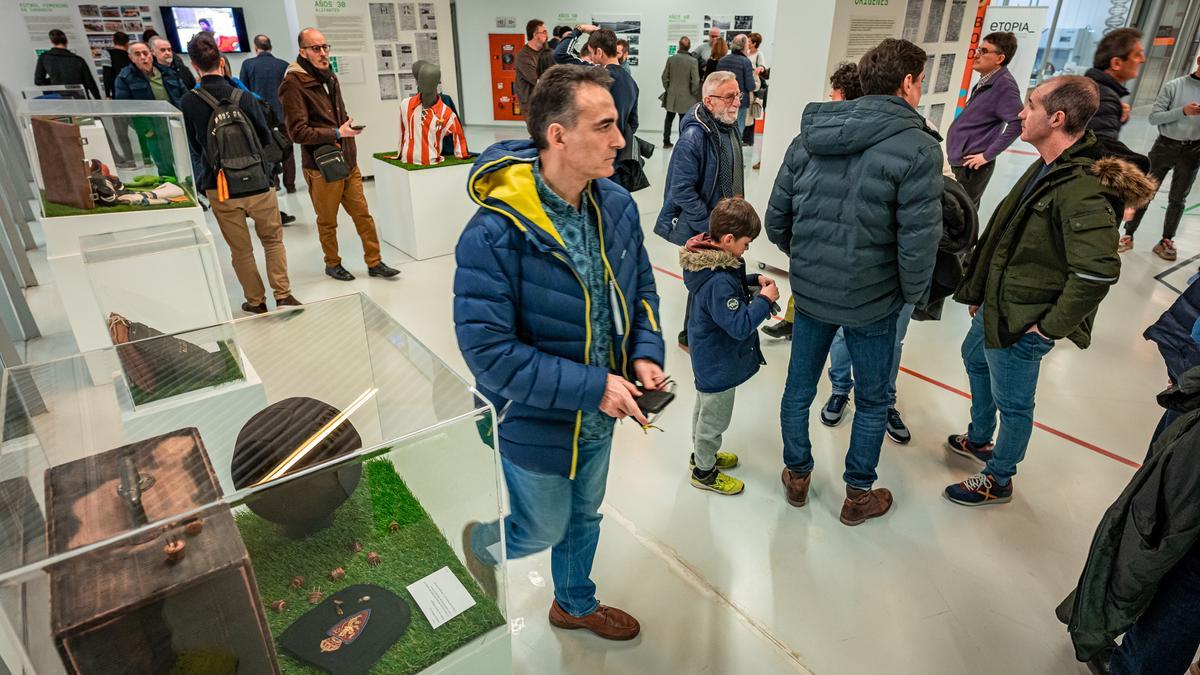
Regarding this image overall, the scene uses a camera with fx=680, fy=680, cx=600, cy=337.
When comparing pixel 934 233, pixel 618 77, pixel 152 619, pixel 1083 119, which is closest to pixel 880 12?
pixel 618 77

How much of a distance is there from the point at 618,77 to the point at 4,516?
4654 mm

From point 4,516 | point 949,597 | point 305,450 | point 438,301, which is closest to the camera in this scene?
point 4,516

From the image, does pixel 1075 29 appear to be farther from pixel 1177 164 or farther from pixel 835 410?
pixel 835 410

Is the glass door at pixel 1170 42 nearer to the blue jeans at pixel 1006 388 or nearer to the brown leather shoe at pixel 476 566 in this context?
the blue jeans at pixel 1006 388

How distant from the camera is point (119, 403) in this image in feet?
5.73

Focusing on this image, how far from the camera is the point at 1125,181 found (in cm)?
216

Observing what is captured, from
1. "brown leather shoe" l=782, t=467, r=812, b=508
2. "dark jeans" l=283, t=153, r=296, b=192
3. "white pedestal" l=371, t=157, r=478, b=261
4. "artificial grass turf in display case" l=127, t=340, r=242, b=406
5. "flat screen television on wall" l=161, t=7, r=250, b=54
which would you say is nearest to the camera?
"artificial grass turf in display case" l=127, t=340, r=242, b=406

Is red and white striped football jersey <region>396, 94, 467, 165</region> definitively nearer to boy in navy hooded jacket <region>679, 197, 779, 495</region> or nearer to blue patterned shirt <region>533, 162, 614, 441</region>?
boy in navy hooded jacket <region>679, 197, 779, 495</region>

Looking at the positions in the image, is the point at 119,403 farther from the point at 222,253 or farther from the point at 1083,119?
the point at 222,253

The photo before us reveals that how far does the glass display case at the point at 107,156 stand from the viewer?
147 inches

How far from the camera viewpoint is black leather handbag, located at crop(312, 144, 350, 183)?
4.74 metres

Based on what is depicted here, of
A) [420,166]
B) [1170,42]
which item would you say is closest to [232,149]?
[420,166]

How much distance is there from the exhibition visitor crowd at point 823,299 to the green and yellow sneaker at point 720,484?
12 millimetres

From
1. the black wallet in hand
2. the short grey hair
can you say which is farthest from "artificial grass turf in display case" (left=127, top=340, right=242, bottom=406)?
the short grey hair
